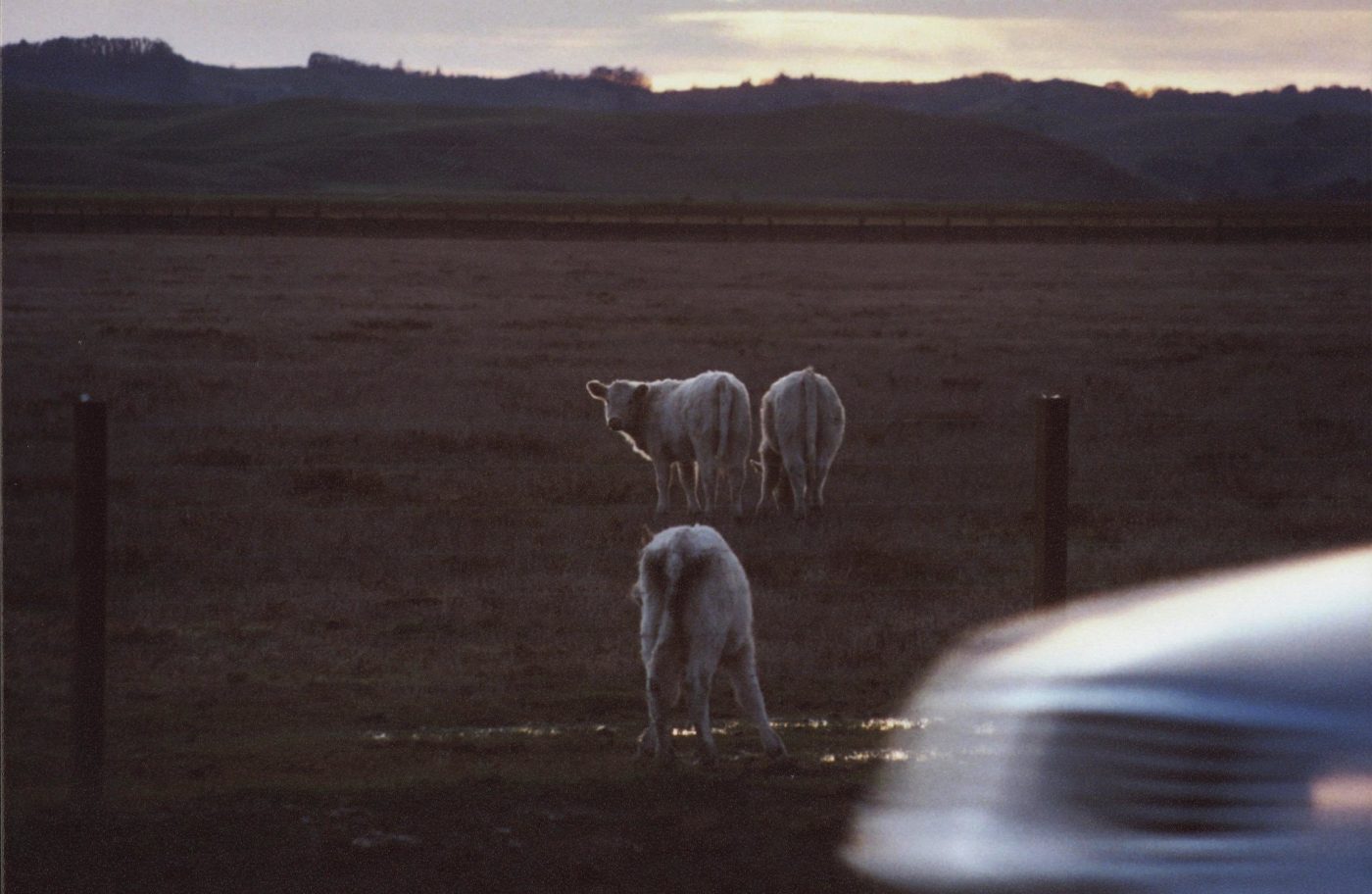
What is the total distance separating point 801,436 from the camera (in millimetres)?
13211

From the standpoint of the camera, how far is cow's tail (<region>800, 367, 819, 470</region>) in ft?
43.3

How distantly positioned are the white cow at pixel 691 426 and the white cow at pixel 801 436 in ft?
0.73

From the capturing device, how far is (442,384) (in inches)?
774

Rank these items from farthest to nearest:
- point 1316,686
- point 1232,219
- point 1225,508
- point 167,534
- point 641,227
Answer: point 1232,219 → point 641,227 → point 1225,508 → point 167,534 → point 1316,686

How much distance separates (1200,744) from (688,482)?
10872mm

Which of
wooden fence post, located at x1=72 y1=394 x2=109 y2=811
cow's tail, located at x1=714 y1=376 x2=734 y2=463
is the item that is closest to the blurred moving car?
wooden fence post, located at x1=72 y1=394 x2=109 y2=811

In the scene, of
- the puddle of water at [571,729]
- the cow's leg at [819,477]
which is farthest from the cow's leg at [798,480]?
the puddle of water at [571,729]

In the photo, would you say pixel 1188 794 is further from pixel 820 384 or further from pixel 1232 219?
pixel 1232 219

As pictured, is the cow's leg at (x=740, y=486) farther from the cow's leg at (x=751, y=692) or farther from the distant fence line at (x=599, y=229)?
the distant fence line at (x=599, y=229)

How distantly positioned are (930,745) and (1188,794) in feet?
11.8

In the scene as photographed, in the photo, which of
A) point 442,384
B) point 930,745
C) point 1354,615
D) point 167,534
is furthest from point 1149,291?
point 1354,615

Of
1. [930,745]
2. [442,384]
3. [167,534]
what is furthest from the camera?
[442,384]

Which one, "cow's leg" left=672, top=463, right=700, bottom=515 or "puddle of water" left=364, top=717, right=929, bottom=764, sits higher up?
"cow's leg" left=672, top=463, right=700, bottom=515

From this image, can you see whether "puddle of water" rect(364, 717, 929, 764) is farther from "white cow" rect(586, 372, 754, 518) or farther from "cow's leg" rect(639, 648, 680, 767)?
"white cow" rect(586, 372, 754, 518)
